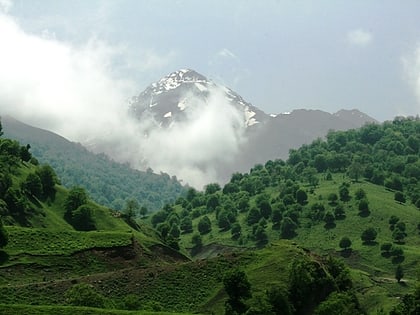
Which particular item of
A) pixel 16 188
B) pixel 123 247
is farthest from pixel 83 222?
pixel 123 247

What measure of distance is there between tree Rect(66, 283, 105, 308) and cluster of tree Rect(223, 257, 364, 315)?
78.8 feet

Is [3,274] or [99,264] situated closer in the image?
[3,274]

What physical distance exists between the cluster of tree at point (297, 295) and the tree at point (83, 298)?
24.0m

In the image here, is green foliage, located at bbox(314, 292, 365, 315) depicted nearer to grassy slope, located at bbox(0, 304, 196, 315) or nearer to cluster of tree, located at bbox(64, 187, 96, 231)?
grassy slope, located at bbox(0, 304, 196, 315)

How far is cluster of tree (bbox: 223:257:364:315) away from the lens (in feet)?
327

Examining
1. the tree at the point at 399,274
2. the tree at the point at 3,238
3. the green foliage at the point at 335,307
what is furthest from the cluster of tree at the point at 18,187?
the tree at the point at 399,274

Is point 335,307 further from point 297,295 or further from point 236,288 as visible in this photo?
point 236,288

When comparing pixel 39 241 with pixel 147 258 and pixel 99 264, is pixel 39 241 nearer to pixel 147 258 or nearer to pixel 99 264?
pixel 99 264

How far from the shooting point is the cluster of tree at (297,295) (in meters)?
99.7

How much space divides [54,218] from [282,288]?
84.6m

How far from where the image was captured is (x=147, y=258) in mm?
142750

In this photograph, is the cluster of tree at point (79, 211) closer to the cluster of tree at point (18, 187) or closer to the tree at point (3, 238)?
the cluster of tree at point (18, 187)

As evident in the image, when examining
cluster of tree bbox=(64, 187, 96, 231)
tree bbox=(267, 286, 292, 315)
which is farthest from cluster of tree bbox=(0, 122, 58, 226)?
tree bbox=(267, 286, 292, 315)

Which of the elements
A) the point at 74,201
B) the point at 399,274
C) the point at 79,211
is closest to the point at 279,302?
the point at 79,211
